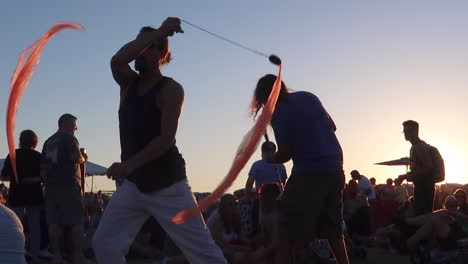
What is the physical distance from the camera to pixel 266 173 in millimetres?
9742

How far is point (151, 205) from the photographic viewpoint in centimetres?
462

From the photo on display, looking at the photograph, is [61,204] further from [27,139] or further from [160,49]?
[160,49]

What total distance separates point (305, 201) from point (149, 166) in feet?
5.24

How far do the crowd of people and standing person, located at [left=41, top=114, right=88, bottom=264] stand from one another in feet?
0.04

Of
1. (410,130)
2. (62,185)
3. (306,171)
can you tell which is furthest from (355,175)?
(306,171)

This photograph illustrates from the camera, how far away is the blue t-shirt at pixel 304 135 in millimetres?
5777

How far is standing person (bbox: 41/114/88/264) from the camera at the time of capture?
350 inches

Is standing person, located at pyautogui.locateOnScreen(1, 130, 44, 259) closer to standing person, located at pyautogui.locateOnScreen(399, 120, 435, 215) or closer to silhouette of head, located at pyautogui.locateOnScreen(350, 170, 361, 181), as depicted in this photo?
standing person, located at pyautogui.locateOnScreen(399, 120, 435, 215)

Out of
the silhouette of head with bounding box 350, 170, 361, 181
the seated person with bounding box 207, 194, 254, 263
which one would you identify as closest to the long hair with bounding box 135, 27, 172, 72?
the seated person with bounding box 207, 194, 254, 263

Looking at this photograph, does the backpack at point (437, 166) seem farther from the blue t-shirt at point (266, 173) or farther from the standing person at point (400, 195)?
the standing person at point (400, 195)

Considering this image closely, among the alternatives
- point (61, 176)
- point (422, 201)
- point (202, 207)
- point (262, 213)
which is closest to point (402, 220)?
point (422, 201)

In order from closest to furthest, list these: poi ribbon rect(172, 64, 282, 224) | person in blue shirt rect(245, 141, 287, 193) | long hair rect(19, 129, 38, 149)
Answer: poi ribbon rect(172, 64, 282, 224) < long hair rect(19, 129, 38, 149) < person in blue shirt rect(245, 141, 287, 193)

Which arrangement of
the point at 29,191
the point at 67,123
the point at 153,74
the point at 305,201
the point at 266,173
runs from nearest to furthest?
the point at 153,74, the point at 305,201, the point at 67,123, the point at 29,191, the point at 266,173

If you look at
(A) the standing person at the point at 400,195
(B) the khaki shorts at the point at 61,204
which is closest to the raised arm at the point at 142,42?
(B) the khaki shorts at the point at 61,204
